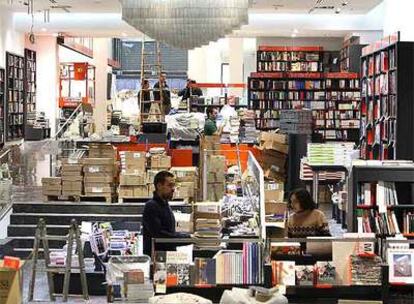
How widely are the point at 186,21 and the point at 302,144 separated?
982 cm

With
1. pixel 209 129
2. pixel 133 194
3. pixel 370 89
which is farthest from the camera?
pixel 209 129

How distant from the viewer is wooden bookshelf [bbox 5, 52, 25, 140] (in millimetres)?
22484

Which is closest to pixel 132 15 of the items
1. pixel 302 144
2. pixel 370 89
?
pixel 370 89

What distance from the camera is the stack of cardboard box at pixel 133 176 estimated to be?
12.5 metres

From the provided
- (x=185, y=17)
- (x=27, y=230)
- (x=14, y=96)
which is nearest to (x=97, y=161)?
(x=27, y=230)

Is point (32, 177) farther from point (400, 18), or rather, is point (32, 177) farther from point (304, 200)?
point (304, 200)

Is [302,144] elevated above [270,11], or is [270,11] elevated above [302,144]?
[270,11]

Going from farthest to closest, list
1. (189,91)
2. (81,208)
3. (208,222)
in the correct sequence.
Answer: (189,91) < (81,208) < (208,222)

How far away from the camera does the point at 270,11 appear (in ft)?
69.7

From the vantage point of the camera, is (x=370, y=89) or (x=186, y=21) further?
(x=370, y=89)

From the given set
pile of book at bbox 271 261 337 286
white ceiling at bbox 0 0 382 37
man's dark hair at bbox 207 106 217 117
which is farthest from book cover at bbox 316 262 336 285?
white ceiling at bbox 0 0 382 37

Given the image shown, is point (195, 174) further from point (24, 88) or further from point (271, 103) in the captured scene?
point (24, 88)

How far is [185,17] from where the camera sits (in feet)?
20.1

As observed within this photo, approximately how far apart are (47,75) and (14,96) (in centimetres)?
325
